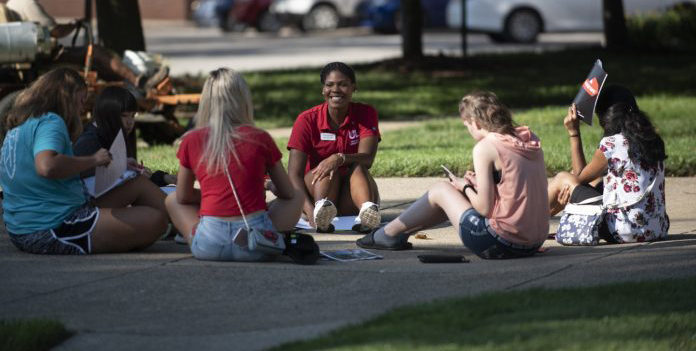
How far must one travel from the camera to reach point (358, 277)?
655 centimetres

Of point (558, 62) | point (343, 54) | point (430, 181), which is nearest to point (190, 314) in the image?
point (430, 181)

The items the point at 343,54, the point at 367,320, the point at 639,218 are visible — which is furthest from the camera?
the point at 343,54

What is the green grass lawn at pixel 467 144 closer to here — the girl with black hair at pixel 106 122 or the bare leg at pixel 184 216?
the girl with black hair at pixel 106 122

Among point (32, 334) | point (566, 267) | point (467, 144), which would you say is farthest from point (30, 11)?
point (32, 334)

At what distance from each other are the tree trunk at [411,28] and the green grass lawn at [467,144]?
4724 mm

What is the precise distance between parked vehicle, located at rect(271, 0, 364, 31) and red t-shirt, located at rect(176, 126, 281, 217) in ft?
97.1

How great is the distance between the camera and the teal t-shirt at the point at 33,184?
6.96 meters

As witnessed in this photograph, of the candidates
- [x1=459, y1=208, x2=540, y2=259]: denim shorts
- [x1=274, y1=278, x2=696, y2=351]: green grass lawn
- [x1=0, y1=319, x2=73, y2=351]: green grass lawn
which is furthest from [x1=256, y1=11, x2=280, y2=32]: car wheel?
[x1=0, y1=319, x2=73, y2=351]: green grass lawn

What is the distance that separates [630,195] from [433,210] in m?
1.21

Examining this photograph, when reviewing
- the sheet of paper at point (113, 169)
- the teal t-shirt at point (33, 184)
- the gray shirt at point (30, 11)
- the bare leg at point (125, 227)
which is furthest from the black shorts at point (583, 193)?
the gray shirt at point (30, 11)

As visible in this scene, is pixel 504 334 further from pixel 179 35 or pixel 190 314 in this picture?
pixel 179 35

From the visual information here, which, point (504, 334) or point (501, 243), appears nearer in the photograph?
point (504, 334)

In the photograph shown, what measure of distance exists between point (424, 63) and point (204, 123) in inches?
547

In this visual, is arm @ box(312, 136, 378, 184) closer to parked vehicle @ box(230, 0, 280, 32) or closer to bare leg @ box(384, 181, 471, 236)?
bare leg @ box(384, 181, 471, 236)
